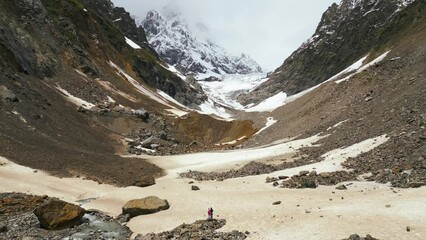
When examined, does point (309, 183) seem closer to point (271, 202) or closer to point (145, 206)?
point (271, 202)

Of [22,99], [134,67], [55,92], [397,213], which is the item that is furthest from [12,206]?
[134,67]

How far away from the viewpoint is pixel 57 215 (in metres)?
27.1

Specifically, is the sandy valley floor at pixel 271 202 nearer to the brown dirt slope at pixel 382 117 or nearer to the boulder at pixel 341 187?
the boulder at pixel 341 187

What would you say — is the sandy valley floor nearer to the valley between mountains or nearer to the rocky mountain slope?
the valley between mountains

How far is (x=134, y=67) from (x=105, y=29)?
17161 mm

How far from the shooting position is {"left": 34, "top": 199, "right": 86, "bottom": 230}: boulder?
2662cm

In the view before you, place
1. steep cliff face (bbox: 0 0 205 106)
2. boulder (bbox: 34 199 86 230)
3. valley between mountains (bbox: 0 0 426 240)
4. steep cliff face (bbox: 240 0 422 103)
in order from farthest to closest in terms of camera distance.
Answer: steep cliff face (bbox: 240 0 422 103)
steep cliff face (bbox: 0 0 205 106)
boulder (bbox: 34 199 86 230)
valley between mountains (bbox: 0 0 426 240)

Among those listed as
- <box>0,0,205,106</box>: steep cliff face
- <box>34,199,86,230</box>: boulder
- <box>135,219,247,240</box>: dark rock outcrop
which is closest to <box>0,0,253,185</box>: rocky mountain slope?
<box>0,0,205,106</box>: steep cliff face

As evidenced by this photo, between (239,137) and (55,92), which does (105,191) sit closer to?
(55,92)

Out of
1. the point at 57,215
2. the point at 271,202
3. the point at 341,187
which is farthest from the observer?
the point at 341,187

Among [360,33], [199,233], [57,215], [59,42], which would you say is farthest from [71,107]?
[360,33]

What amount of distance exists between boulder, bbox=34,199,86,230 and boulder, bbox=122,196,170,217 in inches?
144

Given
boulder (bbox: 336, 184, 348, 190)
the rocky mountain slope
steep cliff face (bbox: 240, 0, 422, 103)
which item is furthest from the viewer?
steep cliff face (bbox: 240, 0, 422, 103)

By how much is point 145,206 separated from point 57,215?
6.45m
